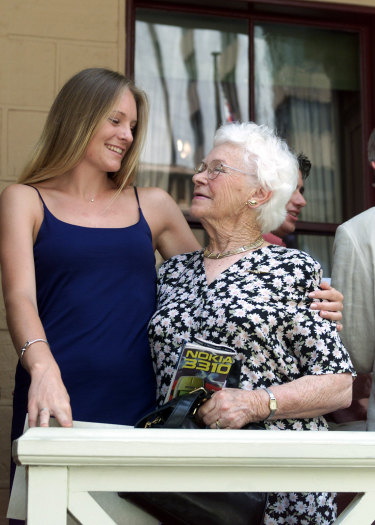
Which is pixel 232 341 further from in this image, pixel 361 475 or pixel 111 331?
pixel 361 475

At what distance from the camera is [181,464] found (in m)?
1.59

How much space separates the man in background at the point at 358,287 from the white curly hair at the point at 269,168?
9.0 inches

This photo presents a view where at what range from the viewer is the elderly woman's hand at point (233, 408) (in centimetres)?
210

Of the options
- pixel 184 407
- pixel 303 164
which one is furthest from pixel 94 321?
pixel 303 164

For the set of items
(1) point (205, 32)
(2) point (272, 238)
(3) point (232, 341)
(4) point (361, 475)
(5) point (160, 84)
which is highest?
(1) point (205, 32)

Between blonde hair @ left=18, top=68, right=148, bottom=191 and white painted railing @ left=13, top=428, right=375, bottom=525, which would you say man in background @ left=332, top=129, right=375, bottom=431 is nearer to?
blonde hair @ left=18, top=68, right=148, bottom=191

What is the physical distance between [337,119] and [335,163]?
0.77ft

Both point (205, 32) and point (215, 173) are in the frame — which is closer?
point (215, 173)

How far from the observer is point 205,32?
4324mm

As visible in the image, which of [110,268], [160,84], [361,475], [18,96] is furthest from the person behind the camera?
[160,84]

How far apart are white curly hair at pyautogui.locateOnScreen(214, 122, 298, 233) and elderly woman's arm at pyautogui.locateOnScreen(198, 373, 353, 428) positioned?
2.03ft

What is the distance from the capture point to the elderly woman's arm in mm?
2100

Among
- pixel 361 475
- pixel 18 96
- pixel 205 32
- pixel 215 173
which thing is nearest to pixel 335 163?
pixel 205 32

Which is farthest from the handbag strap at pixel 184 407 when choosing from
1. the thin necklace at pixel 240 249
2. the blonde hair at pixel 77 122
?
the blonde hair at pixel 77 122
